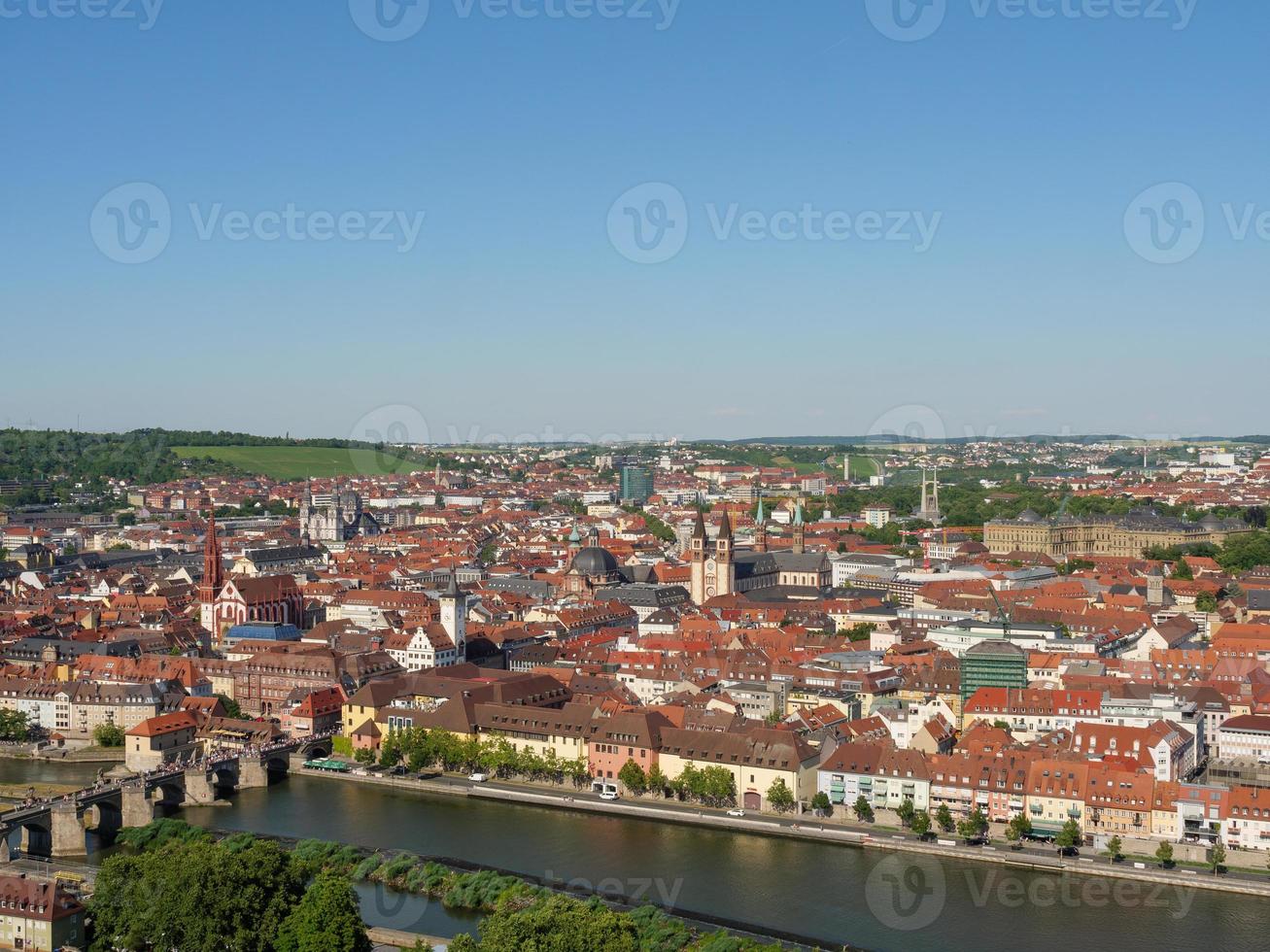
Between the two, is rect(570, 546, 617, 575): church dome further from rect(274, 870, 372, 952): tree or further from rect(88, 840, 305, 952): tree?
rect(274, 870, 372, 952): tree

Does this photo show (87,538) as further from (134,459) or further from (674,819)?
(674,819)

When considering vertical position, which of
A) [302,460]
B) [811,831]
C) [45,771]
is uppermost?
[302,460]

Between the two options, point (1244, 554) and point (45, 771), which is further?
point (1244, 554)

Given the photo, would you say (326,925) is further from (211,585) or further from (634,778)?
(211,585)

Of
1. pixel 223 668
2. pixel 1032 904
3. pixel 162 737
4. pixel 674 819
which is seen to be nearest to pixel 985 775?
pixel 1032 904

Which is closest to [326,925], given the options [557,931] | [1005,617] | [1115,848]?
[557,931]

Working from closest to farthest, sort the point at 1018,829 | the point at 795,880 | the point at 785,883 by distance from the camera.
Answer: the point at 785,883
the point at 795,880
the point at 1018,829
